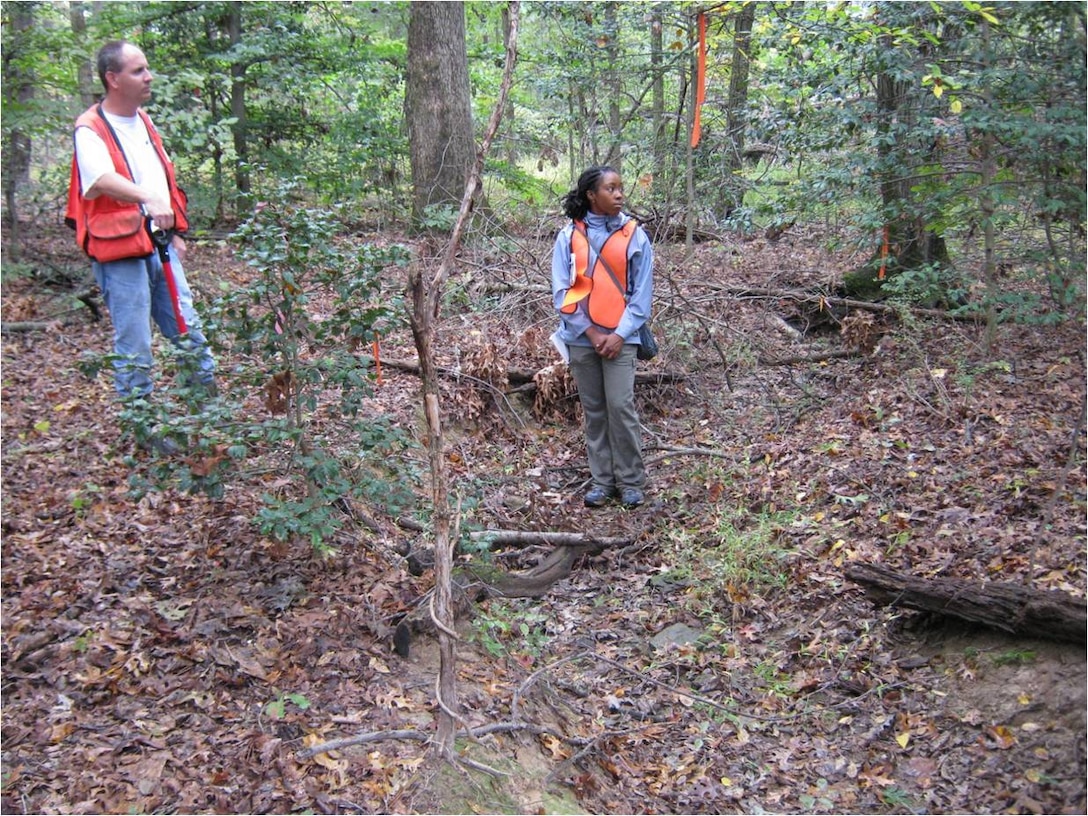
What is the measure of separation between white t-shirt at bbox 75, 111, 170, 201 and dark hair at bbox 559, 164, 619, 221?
2.58m

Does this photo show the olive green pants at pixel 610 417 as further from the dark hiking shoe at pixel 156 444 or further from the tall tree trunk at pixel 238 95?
the tall tree trunk at pixel 238 95

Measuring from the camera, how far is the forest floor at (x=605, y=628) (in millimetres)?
3221

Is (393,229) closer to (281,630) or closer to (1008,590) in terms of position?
(281,630)

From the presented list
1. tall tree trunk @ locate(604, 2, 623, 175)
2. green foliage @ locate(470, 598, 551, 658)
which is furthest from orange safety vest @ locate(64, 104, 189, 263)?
tall tree trunk @ locate(604, 2, 623, 175)

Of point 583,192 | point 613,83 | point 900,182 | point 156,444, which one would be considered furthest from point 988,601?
point 613,83

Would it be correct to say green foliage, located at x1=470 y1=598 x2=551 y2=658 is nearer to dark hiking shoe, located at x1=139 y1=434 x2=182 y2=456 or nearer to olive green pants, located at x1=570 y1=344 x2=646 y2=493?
olive green pants, located at x1=570 y1=344 x2=646 y2=493

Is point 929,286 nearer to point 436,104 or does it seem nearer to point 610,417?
point 610,417

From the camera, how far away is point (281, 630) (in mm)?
3869

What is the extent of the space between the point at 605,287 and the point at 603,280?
0.16 feet

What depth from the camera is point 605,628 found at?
474 cm

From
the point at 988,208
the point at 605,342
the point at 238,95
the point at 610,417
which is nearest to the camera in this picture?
the point at 605,342

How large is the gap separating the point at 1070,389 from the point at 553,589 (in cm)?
391

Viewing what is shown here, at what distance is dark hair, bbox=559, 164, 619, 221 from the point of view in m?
5.53

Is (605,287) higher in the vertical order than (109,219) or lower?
lower
